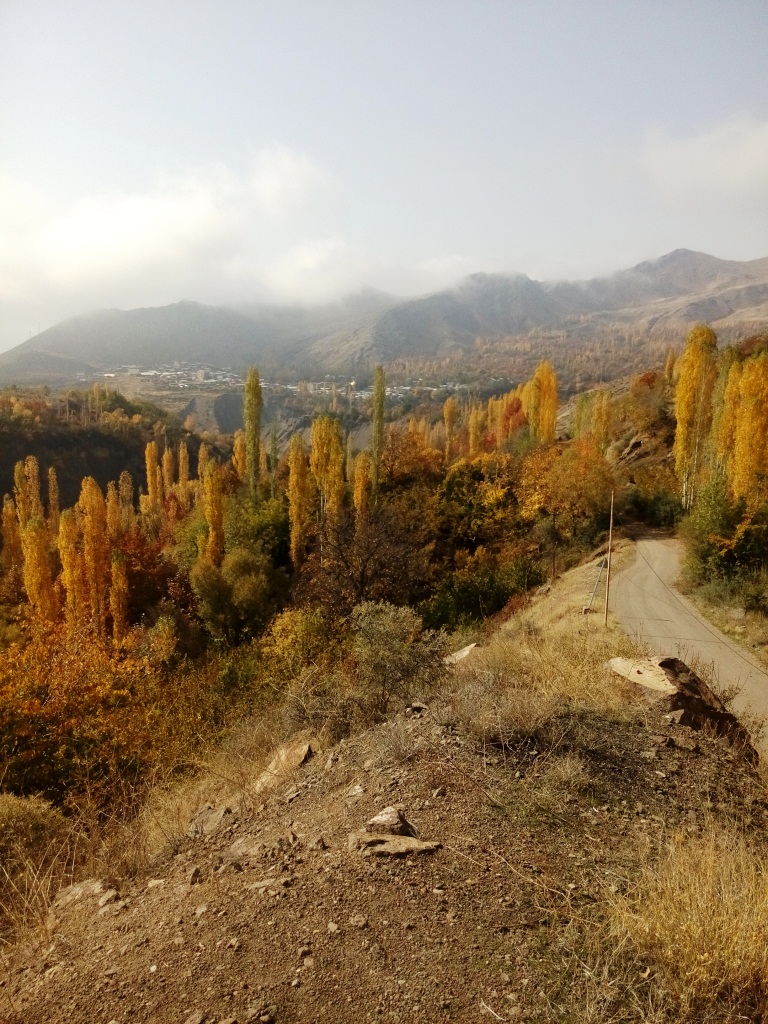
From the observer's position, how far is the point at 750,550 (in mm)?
21453

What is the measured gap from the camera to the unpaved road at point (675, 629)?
13.7 m

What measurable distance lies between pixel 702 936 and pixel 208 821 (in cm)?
482

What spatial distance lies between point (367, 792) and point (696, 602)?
1990 centimetres

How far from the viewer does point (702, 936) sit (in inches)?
124

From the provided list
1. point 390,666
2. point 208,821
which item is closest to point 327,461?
point 390,666

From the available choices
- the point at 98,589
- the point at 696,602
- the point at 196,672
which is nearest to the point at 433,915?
the point at 196,672

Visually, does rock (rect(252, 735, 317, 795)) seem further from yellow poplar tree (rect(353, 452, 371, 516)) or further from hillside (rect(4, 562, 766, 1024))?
yellow poplar tree (rect(353, 452, 371, 516))

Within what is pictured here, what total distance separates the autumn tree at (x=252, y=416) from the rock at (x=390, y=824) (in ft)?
116

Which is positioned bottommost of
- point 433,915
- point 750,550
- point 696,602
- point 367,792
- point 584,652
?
point 696,602

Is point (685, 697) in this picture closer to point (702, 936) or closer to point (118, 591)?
point (702, 936)

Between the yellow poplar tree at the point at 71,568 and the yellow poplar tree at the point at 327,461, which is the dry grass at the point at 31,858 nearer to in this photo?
the yellow poplar tree at the point at 71,568

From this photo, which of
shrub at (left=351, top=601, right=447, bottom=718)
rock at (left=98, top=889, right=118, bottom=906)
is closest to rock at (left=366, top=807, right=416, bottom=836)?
rock at (left=98, top=889, right=118, bottom=906)

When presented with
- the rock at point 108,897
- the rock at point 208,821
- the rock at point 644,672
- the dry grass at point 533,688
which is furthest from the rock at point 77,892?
the rock at point 644,672

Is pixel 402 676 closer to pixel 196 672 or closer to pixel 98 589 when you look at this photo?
pixel 196 672
